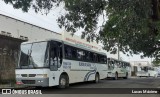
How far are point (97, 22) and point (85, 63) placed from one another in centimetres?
583

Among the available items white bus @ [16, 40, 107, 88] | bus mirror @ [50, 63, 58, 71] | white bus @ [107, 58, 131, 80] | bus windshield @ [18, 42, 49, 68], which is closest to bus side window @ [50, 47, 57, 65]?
white bus @ [16, 40, 107, 88]

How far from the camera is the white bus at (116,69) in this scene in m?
31.9

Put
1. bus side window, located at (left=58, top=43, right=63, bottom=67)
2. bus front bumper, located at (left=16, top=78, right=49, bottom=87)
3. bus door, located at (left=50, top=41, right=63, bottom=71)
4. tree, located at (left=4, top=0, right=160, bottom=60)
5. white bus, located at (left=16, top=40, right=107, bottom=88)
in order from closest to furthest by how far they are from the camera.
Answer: tree, located at (left=4, top=0, right=160, bottom=60) < bus front bumper, located at (left=16, top=78, right=49, bottom=87) < white bus, located at (left=16, top=40, right=107, bottom=88) < bus door, located at (left=50, top=41, right=63, bottom=71) < bus side window, located at (left=58, top=43, right=63, bottom=67)

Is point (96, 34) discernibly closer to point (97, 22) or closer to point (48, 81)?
point (97, 22)

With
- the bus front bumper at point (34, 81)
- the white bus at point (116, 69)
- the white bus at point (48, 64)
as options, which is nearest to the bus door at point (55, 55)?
the white bus at point (48, 64)

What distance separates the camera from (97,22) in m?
16.5

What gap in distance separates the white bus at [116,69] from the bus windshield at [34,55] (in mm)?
16107

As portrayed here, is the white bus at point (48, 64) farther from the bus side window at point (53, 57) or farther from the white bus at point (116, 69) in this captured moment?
the white bus at point (116, 69)

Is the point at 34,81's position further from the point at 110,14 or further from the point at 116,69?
the point at 116,69

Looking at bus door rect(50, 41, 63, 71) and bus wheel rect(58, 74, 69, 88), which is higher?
bus door rect(50, 41, 63, 71)

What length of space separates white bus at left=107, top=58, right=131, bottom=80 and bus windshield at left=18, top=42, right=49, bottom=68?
52.8 ft

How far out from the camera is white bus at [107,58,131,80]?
31916 millimetres

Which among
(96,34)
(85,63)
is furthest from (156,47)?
(96,34)

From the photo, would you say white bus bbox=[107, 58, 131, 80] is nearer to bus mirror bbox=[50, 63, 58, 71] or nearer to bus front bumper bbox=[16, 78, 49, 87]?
bus mirror bbox=[50, 63, 58, 71]
